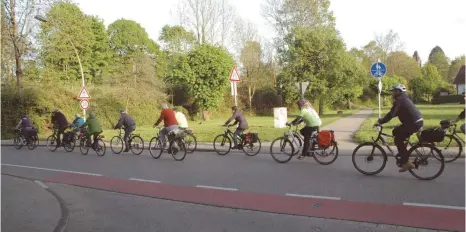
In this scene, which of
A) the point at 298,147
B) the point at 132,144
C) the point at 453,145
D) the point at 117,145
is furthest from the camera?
the point at 117,145

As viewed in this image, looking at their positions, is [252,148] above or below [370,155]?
below

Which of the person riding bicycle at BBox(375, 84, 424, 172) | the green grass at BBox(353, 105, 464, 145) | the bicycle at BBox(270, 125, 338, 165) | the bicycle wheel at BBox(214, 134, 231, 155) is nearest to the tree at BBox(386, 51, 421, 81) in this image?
the green grass at BBox(353, 105, 464, 145)

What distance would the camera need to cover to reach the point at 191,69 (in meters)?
34.9

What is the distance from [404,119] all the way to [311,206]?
2840 mm

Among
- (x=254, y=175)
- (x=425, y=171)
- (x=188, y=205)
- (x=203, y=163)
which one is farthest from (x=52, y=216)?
(x=425, y=171)

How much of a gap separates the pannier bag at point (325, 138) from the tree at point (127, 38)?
43993 mm

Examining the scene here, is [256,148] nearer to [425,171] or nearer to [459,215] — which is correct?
[425,171]

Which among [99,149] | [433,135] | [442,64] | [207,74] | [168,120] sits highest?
[442,64]

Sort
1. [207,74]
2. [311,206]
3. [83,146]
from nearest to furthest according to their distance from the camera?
[311,206], [83,146], [207,74]

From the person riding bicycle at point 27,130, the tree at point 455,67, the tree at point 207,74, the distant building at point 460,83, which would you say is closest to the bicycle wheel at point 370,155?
the person riding bicycle at point 27,130

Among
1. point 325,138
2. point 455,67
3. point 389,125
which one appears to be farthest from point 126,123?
point 455,67

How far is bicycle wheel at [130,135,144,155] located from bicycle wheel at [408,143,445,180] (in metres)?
9.06

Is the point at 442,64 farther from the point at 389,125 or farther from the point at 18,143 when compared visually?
the point at 18,143

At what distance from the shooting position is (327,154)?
9.09 meters
